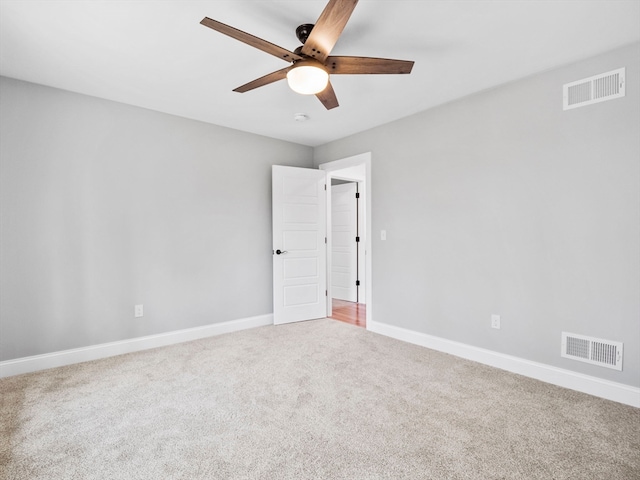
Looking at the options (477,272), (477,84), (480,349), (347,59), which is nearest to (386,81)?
(477,84)

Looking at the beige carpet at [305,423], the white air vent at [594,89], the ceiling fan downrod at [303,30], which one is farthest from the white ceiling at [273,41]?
the beige carpet at [305,423]

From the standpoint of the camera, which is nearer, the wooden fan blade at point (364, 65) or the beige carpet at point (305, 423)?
the beige carpet at point (305, 423)

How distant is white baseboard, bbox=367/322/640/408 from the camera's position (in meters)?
2.28

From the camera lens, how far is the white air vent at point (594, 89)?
2.29m

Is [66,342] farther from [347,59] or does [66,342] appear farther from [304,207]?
[347,59]

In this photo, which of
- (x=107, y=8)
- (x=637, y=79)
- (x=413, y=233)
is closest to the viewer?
(x=107, y=8)

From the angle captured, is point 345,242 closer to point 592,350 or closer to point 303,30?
point 592,350

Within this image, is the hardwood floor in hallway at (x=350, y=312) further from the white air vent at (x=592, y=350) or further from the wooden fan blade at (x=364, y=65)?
the wooden fan blade at (x=364, y=65)

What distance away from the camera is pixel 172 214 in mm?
3586

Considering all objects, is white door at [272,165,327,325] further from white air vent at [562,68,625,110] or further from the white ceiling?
white air vent at [562,68,625,110]

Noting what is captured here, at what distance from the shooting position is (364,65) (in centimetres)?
196

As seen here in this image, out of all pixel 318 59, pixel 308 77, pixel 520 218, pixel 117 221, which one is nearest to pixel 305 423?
pixel 308 77

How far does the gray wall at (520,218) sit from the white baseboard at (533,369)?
60 mm

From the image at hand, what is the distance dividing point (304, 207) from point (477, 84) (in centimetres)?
249
